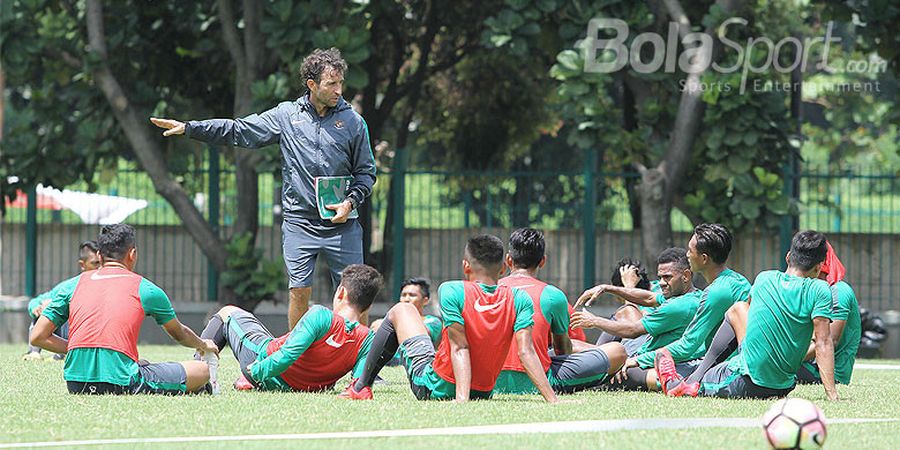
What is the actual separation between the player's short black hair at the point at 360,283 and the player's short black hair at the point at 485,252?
2.82 ft

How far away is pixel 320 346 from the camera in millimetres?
9422

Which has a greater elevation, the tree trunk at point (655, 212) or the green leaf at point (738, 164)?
the green leaf at point (738, 164)

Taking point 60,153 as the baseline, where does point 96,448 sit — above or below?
below

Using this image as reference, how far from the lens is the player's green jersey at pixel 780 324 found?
9.19 metres

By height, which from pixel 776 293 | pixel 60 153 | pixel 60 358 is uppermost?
pixel 60 153

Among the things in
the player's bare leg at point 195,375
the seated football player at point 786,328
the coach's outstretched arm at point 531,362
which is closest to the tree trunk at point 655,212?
Result: the seated football player at point 786,328

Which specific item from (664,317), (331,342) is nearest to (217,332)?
(331,342)

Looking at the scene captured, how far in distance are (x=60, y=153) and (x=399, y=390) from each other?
10.1 meters

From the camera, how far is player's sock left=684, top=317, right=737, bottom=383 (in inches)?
397

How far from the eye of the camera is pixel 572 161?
1010 inches

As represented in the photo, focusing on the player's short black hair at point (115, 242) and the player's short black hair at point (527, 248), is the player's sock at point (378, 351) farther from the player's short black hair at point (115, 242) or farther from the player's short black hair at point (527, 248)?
the player's short black hair at point (115, 242)

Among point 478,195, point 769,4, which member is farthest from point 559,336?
point 769,4

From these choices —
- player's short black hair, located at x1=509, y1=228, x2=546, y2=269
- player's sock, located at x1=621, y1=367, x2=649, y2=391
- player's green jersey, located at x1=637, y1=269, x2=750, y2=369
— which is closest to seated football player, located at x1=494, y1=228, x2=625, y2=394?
player's short black hair, located at x1=509, y1=228, x2=546, y2=269

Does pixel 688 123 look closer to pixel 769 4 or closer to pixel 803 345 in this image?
pixel 769 4
